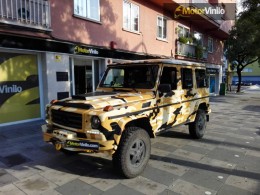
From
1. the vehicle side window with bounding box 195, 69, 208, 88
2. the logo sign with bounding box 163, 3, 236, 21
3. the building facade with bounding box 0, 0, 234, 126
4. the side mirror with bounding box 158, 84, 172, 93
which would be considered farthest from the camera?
the logo sign with bounding box 163, 3, 236, 21

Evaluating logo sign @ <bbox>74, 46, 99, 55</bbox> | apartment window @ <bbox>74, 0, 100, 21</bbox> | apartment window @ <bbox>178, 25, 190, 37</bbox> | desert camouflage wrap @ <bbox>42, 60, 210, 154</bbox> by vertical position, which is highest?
apartment window @ <bbox>178, 25, 190, 37</bbox>

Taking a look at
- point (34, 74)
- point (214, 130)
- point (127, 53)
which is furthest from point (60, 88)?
point (214, 130)

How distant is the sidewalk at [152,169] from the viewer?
12.3ft

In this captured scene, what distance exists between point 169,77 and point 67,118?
8.05 feet

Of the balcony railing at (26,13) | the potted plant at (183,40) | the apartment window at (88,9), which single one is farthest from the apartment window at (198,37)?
the balcony railing at (26,13)

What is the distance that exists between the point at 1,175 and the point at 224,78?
93.5ft

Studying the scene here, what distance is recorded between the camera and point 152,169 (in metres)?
4.46

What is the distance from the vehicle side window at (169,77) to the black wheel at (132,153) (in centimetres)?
137

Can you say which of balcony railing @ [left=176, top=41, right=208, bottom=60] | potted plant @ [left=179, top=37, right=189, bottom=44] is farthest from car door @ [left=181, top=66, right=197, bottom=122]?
potted plant @ [left=179, top=37, right=189, bottom=44]

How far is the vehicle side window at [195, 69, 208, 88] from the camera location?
6.22 meters

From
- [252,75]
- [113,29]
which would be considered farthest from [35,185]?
[252,75]

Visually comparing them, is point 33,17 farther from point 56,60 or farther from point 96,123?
point 96,123

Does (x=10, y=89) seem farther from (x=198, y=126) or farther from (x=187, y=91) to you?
(x=198, y=126)

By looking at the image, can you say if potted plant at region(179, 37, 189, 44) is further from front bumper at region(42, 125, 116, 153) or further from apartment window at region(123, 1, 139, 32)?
front bumper at region(42, 125, 116, 153)
